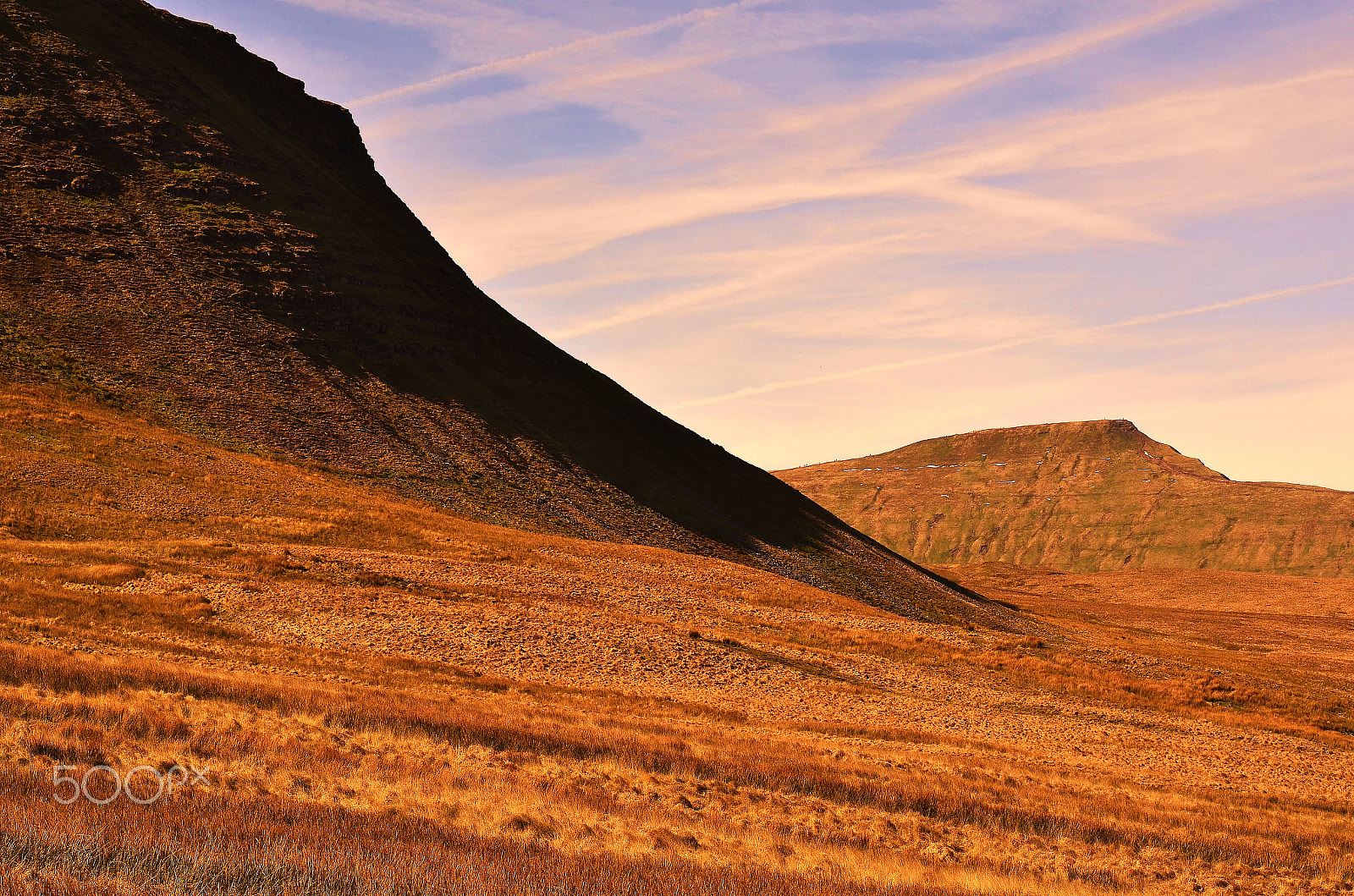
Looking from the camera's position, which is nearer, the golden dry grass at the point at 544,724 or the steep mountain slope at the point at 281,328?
the golden dry grass at the point at 544,724

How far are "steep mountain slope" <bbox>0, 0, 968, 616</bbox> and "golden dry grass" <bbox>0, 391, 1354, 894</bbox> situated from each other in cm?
1698

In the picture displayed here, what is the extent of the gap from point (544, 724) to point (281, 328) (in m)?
72.6

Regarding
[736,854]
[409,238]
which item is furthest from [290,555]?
[409,238]

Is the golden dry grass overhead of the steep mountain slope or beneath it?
beneath

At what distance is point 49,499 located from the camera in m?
42.3

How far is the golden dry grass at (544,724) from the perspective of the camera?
11484mm

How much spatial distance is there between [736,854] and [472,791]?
4.50 m

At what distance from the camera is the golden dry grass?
11.5 meters

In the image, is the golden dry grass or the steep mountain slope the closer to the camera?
the golden dry grass

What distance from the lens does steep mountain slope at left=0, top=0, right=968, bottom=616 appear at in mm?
71000

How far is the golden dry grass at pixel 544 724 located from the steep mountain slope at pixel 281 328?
55.7ft

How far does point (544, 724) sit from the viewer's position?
70.7 feet

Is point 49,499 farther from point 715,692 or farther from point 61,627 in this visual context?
point 715,692

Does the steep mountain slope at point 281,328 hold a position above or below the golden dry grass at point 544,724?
above
